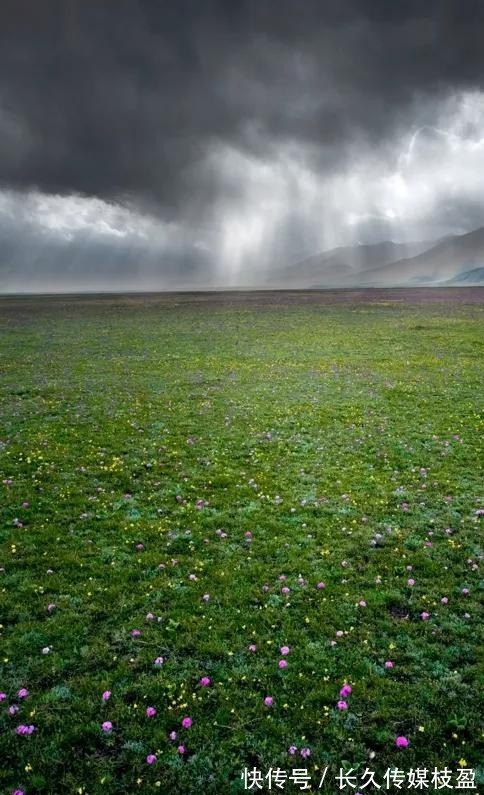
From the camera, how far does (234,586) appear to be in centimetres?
1177

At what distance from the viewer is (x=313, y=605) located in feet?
36.3

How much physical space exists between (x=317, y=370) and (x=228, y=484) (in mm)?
23002

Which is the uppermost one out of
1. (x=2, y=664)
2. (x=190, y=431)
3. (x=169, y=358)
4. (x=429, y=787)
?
(x=169, y=358)

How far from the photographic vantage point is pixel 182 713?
8.27 metres

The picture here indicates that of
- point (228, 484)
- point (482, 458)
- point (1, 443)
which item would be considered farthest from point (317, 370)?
Result: point (1, 443)

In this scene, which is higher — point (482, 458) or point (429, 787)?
point (482, 458)

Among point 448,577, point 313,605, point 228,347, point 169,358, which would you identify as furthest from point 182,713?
point 228,347

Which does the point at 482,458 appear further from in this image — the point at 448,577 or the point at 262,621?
the point at 262,621

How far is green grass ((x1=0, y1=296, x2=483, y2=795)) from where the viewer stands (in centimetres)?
775

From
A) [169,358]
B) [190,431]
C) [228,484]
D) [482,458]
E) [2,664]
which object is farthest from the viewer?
[169,358]

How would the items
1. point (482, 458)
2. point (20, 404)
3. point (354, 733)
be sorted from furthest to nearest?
point (20, 404) → point (482, 458) → point (354, 733)

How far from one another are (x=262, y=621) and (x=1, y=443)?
1748cm

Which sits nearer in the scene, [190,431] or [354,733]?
[354,733]

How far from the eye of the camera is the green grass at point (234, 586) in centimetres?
775
